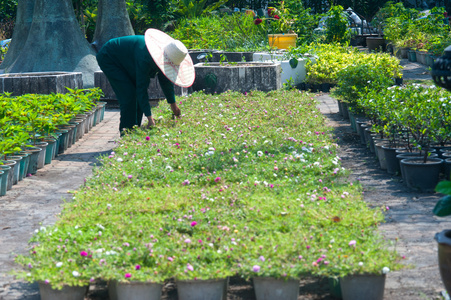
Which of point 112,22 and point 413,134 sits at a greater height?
point 112,22

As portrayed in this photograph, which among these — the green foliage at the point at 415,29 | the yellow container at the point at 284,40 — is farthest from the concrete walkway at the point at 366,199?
the green foliage at the point at 415,29

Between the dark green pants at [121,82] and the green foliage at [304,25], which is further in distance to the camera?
the green foliage at [304,25]

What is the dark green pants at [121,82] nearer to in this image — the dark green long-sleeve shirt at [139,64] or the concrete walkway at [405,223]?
the dark green long-sleeve shirt at [139,64]

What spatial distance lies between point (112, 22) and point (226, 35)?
3681 millimetres

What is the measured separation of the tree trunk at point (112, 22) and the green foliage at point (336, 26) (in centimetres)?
604

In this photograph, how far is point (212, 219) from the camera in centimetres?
450

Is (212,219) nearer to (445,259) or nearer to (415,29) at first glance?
(445,259)

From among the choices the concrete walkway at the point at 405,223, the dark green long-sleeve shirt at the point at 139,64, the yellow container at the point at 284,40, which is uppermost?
the yellow container at the point at 284,40

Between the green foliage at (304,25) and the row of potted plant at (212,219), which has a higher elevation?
the green foliage at (304,25)

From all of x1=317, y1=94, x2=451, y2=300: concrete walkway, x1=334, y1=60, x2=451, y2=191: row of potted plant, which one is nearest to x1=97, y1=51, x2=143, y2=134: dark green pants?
x1=317, y1=94, x2=451, y2=300: concrete walkway

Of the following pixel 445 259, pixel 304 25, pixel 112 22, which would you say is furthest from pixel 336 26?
pixel 445 259

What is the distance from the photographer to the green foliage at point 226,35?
1727 cm

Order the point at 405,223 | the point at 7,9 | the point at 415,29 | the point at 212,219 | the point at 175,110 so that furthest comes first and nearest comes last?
the point at 7,9
the point at 415,29
the point at 175,110
the point at 405,223
the point at 212,219

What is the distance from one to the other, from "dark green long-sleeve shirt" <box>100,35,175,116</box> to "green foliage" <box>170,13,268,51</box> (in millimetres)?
8570
